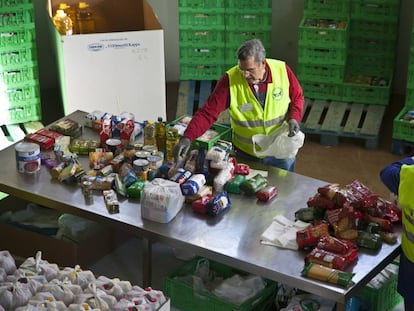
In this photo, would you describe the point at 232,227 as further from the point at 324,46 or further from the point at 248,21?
the point at 248,21

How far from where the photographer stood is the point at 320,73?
832 cm

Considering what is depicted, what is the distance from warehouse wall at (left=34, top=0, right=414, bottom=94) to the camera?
28.9ft

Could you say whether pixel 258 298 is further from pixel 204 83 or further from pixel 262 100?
pixel 204 83

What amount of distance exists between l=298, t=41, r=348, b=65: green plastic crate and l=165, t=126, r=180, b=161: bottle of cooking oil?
2713 mm

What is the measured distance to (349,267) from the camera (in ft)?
15.8

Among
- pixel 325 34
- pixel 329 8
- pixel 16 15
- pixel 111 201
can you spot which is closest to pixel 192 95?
pixel 325 34

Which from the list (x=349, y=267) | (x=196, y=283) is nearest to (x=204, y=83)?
(x=196, y=283)

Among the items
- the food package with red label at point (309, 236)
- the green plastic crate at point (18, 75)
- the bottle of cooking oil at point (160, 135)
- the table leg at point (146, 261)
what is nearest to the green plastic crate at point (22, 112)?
the green plastic crate at point (18, 75)

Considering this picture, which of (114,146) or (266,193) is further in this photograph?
(114,146)

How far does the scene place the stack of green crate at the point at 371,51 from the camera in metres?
8.28

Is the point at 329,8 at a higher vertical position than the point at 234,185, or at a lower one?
higher

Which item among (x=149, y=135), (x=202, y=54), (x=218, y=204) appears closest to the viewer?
(x=218, y=204)

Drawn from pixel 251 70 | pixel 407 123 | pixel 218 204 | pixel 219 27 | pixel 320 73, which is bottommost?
pixel 407 123

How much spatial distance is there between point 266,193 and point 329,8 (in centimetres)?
333
